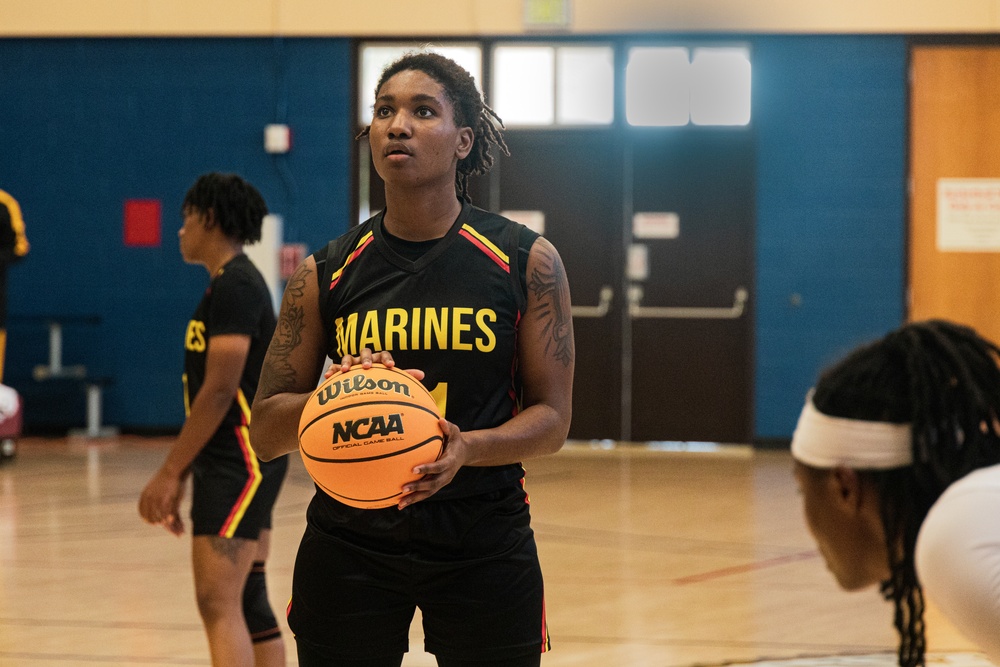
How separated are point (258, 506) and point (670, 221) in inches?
295

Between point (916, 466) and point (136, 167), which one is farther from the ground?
Answer: point (136, 167)

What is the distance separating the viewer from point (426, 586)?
213 centimetres

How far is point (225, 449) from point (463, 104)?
130cm

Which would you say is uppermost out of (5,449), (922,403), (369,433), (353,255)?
(353,255)

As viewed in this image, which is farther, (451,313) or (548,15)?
(548,15)

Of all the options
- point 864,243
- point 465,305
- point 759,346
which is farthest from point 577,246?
point 465,305

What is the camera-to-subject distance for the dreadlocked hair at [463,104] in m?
2.22

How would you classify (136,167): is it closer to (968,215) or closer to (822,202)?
(822,202)

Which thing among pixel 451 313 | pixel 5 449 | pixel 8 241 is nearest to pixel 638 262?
pixel 8 241

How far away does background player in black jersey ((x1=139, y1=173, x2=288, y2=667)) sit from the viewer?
308cm

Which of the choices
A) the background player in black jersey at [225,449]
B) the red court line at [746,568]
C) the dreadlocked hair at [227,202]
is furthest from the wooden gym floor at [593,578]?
the dreadlocked hair at [227,202]

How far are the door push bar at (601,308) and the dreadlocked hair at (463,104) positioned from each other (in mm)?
7886

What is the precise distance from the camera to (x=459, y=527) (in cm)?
213

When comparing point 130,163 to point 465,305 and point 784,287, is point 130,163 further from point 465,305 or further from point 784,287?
point 465,305
